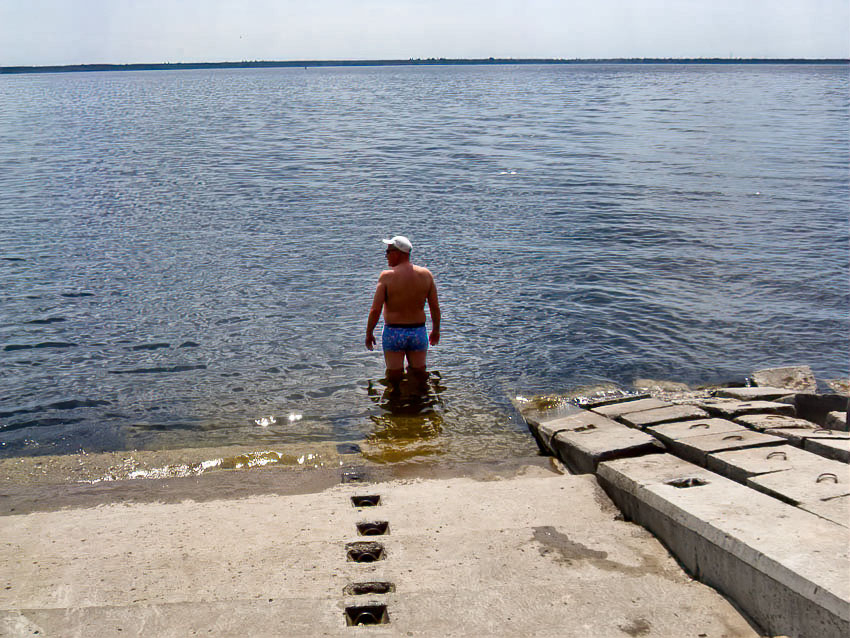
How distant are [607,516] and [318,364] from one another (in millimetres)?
5649

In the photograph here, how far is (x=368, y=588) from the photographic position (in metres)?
4.23

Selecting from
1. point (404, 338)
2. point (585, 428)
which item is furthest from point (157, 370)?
point (585, 428)

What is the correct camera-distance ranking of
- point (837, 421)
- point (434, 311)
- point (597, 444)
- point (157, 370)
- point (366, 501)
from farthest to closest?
point (157, 370), point (434, 311), point (837, 421), point (597, 444), point (366, 501)

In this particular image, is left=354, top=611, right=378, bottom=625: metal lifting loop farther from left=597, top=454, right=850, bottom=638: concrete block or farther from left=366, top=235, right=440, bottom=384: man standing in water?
left=366, top=235, right=440, bottom=384: man standing in water

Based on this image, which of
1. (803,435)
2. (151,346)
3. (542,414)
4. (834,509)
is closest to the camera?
(834,509)

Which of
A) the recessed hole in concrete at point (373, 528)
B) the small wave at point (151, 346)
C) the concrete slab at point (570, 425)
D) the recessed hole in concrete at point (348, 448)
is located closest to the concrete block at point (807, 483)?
the concrete slab at point (570, 425)

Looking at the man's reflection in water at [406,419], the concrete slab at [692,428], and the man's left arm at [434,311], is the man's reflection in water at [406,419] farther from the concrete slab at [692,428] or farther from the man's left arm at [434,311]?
the concrete slab at [692,428]

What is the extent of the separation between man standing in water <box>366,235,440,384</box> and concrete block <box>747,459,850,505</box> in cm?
440

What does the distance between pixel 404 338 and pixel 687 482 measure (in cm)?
447

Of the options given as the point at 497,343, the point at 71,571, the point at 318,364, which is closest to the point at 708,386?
the point at 497,343

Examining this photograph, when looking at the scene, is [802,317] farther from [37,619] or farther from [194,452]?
[37,619]

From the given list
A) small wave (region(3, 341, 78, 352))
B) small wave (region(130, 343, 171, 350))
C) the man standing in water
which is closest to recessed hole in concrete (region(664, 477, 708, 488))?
the man standing in water

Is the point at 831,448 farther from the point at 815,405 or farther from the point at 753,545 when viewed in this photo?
the point at 815,405

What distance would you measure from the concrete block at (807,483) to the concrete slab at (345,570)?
2.25 feet
